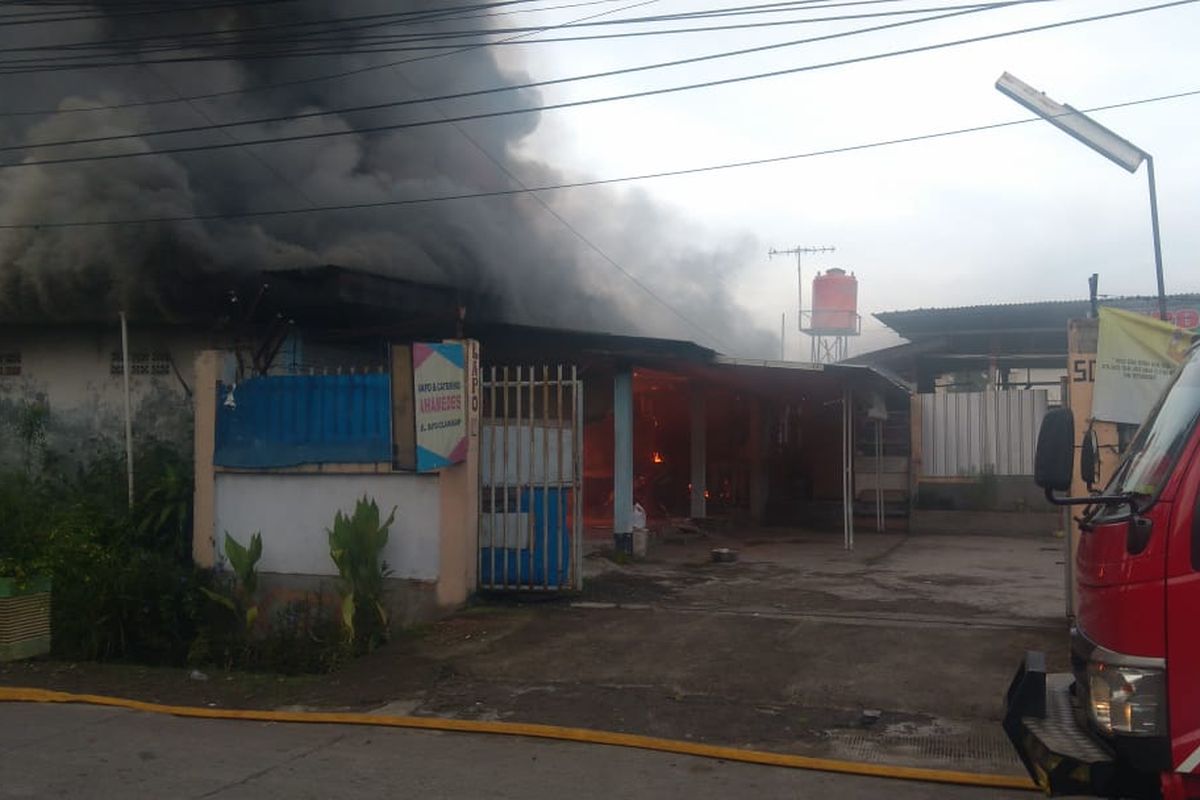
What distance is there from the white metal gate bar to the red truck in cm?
574

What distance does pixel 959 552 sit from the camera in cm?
1313

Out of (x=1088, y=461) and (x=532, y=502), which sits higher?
(x=1088, y=461)

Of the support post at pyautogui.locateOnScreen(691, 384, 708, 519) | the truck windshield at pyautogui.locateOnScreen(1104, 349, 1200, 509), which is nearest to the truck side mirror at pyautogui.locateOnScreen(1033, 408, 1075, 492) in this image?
the truck windshield at pyautogui.locateOnScreen(1104, 349, 1200, 509)

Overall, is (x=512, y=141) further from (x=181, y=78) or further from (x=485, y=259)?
(x=181, y=78)

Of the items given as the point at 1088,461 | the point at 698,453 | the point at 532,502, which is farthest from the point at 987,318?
the point at 1088,461

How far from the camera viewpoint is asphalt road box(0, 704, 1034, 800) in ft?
15.6

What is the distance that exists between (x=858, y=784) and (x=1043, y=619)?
3.85 metres

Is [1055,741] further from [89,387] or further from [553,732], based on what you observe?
[89,387]

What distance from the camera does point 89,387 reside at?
12.5 meters

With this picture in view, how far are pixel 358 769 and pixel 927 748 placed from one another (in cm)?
301

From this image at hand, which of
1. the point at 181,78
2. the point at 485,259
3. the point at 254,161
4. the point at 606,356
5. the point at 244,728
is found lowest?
the point at 244,728

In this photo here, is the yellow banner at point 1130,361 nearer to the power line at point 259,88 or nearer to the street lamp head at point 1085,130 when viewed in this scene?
the street lamp head at point 1085,130

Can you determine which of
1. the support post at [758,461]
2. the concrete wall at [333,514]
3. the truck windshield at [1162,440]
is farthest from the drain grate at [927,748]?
the support post at [758,461]

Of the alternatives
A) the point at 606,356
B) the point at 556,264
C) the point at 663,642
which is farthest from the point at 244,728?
the point at 556,264
